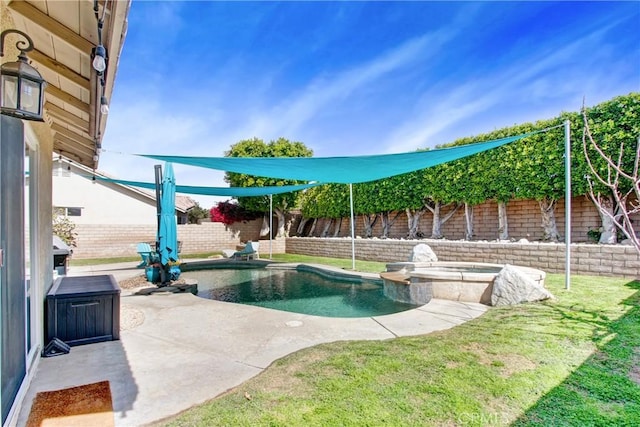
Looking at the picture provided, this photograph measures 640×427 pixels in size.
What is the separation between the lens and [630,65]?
7.51 metres

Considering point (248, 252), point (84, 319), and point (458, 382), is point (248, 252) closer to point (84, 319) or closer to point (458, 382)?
point (84, 319)

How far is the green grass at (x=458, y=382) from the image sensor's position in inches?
89.7

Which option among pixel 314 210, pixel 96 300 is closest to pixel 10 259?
pixel 96 300

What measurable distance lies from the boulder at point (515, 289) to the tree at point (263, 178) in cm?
1408

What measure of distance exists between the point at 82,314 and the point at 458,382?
4315 mm

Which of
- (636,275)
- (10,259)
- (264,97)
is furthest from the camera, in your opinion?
(264,97)

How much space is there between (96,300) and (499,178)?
11.5 meters

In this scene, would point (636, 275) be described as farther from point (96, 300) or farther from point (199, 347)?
point (96, 300)

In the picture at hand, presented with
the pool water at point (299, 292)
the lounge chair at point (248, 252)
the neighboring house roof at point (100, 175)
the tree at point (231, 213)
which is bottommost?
the pool water at point (299, 292)

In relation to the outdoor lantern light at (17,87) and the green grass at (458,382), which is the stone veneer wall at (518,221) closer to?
the green grass at (458,382)

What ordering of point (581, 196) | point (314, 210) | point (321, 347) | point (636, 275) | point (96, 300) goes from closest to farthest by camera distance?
1. point (321, 347)
2. point (96, 300)
3. point (636, 275)
4. point (581, 196)
5. point (314, 210)

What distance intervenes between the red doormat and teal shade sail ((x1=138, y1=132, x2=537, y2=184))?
441 centimetres

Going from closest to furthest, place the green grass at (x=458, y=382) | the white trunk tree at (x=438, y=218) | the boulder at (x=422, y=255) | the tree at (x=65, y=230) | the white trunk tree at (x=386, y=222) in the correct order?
the green grass at (x=458, y=382)
the boulder at (x=422, y=255)
the white trunk tree at (x=438, y=218)
the tree at (x=65, y=230)
the white trunk tree at (x=386, y=222)

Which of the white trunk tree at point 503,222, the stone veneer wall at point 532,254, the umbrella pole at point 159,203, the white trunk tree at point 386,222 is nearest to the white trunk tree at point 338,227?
the white trunk tree at point 386,222
